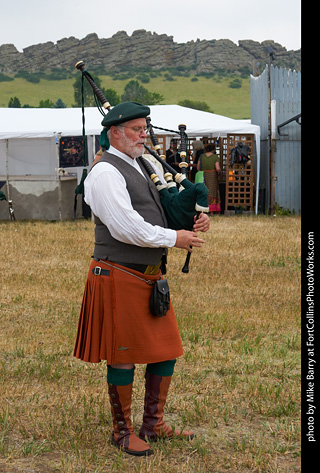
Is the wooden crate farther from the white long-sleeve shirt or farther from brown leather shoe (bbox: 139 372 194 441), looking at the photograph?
the white long-sleeve shirt

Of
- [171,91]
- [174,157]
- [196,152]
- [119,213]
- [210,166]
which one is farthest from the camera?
[171,91]

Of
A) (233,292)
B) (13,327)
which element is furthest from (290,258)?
(13,327)

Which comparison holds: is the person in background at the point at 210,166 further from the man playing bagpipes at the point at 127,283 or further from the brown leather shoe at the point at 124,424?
the brown leather shoe at the point at 124,424

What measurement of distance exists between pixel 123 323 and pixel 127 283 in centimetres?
22

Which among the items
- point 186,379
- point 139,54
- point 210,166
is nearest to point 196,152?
point 210,166

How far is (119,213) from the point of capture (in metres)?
3.45

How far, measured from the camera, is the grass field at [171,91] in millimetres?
105188

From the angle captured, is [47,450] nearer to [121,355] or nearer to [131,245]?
[121,355]

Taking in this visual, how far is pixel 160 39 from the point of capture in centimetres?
14912

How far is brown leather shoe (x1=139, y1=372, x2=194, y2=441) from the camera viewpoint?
377 centimetres

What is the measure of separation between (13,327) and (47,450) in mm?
2810

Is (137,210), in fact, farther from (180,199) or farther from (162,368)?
(162,368)

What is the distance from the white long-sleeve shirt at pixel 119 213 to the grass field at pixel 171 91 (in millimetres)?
97170
